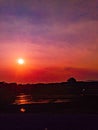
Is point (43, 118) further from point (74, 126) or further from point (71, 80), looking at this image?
point (71, 80)

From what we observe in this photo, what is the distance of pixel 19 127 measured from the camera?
29672 mm

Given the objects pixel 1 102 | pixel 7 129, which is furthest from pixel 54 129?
pixel 1 102

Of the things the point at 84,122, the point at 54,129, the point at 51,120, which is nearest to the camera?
the point at 54,129

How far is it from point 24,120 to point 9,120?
1.63 m

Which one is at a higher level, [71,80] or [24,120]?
[71,80]

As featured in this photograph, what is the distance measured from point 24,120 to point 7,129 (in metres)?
5.77

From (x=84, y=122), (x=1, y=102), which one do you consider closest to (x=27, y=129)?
(x=84, y=122)

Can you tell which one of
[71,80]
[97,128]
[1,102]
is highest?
[71,80]

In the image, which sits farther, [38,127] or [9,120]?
[9,120]

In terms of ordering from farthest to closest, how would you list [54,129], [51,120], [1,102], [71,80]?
[71,80] < [1,102] < [51,120] < [54,129]

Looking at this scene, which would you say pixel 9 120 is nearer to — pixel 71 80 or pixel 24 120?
pixel 24 120

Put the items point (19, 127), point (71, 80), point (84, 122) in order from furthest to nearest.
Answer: point (71, 80), point (84, 122), point (19, 127)

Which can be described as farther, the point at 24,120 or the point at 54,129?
the point at 24,120

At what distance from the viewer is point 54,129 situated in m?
27.8
